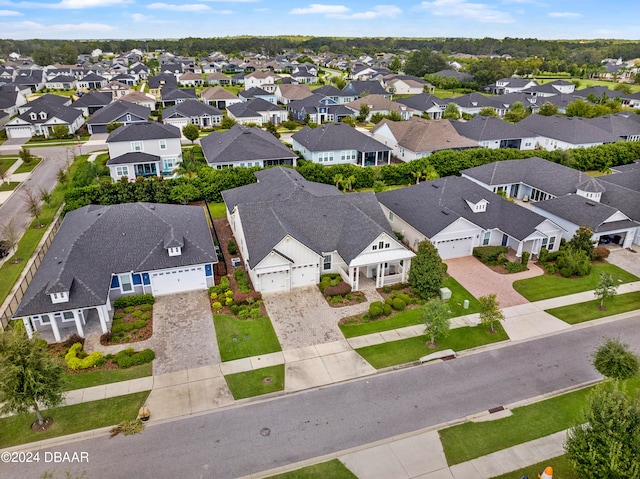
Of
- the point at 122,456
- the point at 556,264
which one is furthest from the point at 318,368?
the point at 556,264

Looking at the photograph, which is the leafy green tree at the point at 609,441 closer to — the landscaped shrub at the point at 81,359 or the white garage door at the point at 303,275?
the white garage door at the point at 303,275

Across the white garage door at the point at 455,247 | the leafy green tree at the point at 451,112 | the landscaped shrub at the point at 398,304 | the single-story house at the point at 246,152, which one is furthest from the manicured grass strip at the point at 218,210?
the leafy green tree at the point at 451,112

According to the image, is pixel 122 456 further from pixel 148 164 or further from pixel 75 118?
pixel 75 118

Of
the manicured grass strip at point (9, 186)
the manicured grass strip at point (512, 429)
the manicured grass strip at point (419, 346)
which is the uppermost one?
the manicured grass strip at point (9, 186)

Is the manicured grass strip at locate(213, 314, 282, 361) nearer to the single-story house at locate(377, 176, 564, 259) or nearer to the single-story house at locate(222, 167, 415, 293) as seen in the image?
the single-story house at locate(222, 167, 415, 293)

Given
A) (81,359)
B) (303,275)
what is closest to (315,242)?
(303,275)

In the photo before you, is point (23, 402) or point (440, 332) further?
point (440, 332)

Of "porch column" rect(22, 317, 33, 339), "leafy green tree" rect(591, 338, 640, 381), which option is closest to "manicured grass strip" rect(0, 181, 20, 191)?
"porch column" rect(22, 317, 33, 339)

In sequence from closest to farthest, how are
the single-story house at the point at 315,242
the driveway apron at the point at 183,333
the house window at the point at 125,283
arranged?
the driveway apron at the point at 183,333
the house window at the point at 125,283
the single-story house at the point at 315,242
